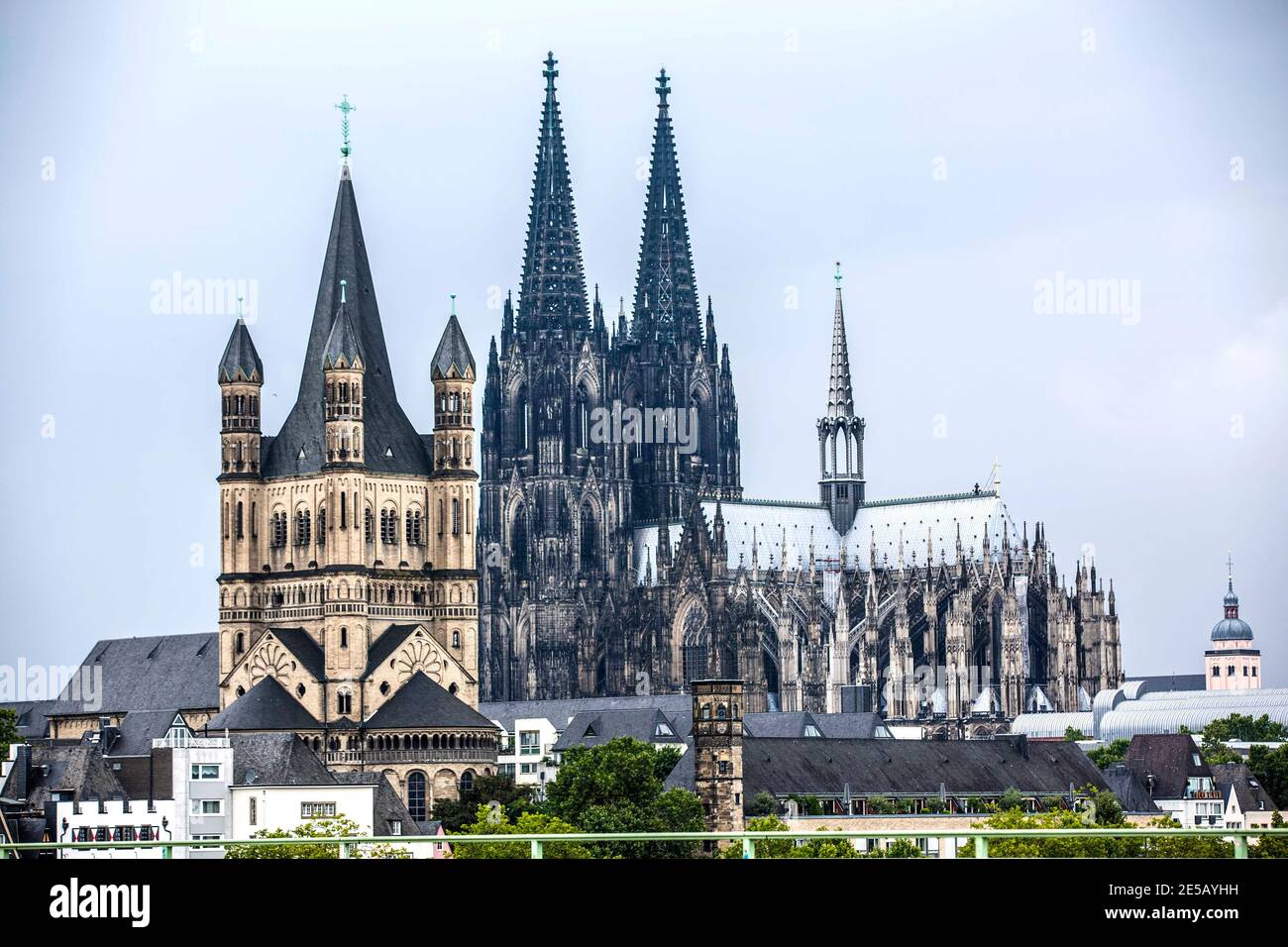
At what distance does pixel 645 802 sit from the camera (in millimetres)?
113875

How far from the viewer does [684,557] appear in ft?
599

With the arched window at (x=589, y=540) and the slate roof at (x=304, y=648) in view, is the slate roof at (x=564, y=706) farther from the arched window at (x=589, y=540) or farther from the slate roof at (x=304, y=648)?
the slate roof at (x=304, y=648)

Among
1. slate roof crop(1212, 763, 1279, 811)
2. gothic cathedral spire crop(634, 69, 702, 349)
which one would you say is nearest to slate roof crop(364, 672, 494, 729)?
slate roof crop(1212, 763, 1279, 811)

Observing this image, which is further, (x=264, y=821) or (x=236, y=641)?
(x=236, y=641)

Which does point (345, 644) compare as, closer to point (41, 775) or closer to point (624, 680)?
point (41, 775)

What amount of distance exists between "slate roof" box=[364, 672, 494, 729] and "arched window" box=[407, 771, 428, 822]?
244cm

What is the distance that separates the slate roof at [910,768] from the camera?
410ft

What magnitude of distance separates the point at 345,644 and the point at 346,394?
39.4 feet

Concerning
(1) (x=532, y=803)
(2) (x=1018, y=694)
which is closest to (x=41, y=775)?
(1) (x=532, y=803)

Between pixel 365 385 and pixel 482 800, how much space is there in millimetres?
22509

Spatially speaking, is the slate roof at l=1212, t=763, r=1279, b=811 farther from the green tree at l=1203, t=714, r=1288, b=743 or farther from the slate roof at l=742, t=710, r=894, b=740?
the green tree at l=1203, t=714, r=1288, b=743

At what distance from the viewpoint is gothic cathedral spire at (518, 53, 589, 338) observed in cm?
18750

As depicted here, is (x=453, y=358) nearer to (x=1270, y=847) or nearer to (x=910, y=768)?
(x=910, y=768)

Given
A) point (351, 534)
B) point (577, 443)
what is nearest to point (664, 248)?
point (577, 443)
